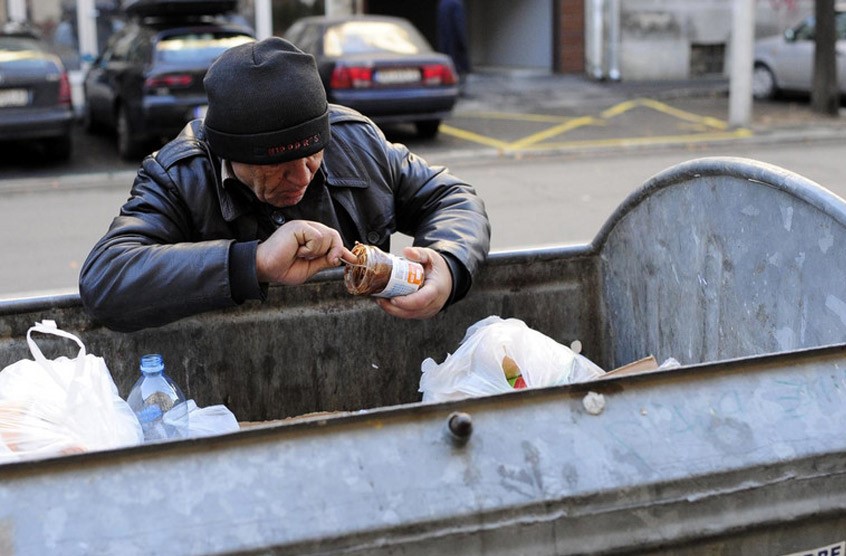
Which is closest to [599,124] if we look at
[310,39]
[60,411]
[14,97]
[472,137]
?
[472,137]

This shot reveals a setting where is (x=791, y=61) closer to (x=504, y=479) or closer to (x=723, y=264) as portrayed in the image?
(x=723, y=264)

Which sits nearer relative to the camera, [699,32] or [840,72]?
[840,72]

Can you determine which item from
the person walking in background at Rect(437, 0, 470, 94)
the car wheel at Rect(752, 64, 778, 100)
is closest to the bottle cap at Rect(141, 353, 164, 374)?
the person walking in background at Rect(437, 0, 470, 94)

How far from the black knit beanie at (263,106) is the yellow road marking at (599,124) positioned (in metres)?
10.4

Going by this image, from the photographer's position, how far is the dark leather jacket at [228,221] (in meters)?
2.48

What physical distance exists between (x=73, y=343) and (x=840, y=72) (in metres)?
14.9

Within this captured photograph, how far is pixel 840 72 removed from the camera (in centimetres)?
1561

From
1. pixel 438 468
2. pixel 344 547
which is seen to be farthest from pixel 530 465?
pixel 344 547

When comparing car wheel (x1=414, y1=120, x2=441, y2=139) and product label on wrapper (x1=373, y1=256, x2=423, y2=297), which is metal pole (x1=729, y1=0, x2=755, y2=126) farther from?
product label on wrapper (x1=373, y1=256, x2=423, y2=297)

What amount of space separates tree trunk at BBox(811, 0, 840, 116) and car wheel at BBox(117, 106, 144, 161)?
879cm

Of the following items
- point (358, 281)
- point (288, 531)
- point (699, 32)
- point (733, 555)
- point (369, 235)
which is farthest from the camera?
point (699, 32)

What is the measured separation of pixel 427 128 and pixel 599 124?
2630 mm

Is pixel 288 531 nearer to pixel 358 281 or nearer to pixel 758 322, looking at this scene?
pixel 358 281

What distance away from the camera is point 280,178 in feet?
8.97
